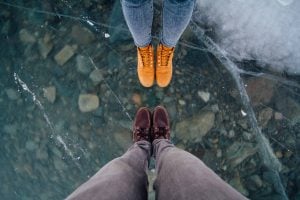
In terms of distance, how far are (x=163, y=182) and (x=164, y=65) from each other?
0.77m

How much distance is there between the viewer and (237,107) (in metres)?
1.95

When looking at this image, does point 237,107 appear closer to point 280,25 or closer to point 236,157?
point 236,157

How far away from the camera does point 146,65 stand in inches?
72.1

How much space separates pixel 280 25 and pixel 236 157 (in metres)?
0.79

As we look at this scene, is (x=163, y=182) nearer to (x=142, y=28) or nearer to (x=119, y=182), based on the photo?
(x=119, y=182)

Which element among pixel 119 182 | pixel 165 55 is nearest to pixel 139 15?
pixel 165 55

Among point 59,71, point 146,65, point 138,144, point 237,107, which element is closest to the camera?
point 138,144

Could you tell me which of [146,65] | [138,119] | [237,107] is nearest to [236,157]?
[237,107]

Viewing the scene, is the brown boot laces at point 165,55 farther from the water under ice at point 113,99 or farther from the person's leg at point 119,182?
the person's leg at point 119,182

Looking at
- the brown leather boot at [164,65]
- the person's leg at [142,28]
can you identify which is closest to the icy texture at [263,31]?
the brown leather boot at [164,65]

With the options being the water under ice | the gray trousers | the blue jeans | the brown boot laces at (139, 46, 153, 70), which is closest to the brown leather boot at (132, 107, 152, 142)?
the water under ice

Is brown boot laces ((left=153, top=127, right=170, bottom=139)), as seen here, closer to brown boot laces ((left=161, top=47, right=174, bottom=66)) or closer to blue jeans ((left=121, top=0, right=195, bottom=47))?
brown boot laces ((left=161, top=47, right=174, bottom=66))

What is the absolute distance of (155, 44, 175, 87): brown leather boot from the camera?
5.60 feet

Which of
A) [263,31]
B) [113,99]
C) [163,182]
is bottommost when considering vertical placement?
[163,182]
